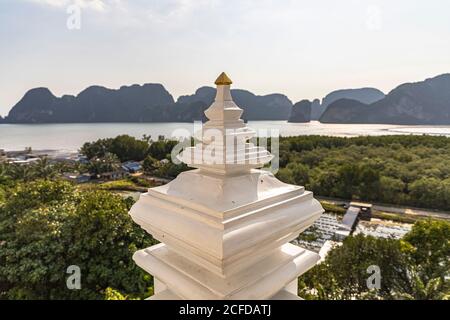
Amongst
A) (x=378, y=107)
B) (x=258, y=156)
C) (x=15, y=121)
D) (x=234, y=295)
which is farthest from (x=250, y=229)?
(x=15, y=121)

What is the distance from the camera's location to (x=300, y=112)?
118 meters

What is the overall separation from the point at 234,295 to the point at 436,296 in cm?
972

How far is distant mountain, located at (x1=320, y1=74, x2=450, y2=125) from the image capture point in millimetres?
84438

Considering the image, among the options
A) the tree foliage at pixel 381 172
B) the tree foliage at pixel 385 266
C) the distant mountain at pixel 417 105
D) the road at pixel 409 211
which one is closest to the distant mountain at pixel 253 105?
the distant mountain at pixel 417 105

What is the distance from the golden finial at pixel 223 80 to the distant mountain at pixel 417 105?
105 m

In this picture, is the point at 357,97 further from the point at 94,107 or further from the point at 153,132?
the point at 94,107

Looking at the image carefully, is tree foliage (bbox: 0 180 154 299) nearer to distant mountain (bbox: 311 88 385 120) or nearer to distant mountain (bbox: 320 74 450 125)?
distant mountain (bbox: 320 74 450 125)

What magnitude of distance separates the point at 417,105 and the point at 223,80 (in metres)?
108

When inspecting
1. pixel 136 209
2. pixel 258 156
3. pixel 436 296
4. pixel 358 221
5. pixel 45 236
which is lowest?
pixel 358 221

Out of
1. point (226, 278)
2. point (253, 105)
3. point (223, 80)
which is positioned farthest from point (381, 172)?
point (253, 105)
